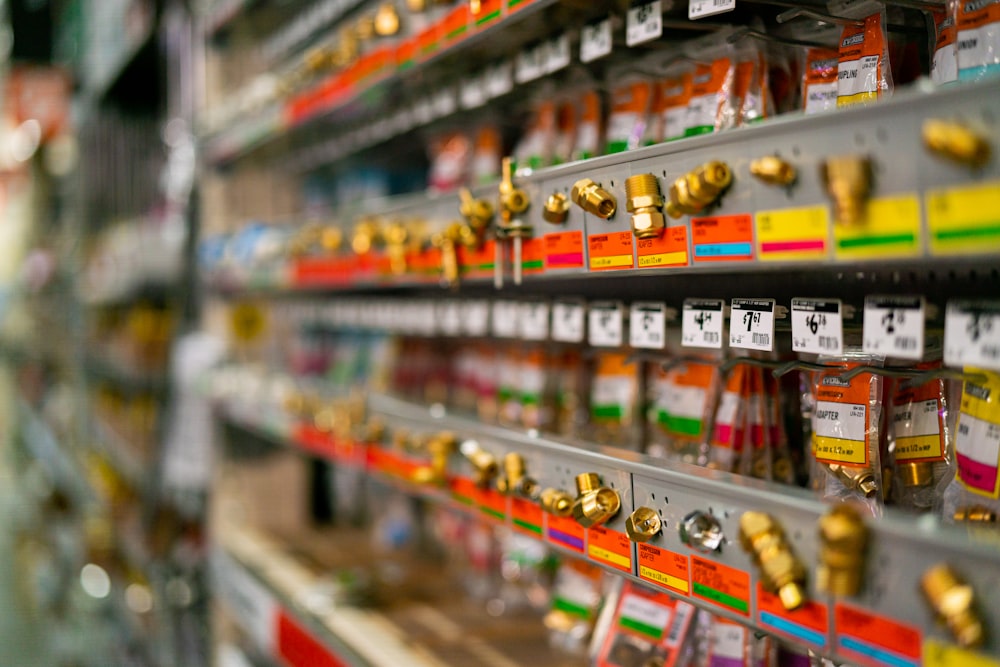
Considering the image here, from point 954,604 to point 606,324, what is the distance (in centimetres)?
59

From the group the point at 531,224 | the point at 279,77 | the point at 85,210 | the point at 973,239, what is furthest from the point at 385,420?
the point at 85,210

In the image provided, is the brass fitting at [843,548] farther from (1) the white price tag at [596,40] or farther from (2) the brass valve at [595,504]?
(1) the white price tag at [596,40]

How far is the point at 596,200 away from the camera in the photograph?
3.13ft

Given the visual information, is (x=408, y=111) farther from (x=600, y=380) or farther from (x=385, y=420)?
(x=600, y=380)

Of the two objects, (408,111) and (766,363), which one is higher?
(408,111)

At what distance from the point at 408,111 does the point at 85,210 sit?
2.89 meters

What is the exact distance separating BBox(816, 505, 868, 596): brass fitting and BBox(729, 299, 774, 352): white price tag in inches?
8.7

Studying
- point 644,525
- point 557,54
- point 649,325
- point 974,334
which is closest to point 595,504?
→ point 644,525

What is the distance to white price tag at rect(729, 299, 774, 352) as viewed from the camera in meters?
0.87

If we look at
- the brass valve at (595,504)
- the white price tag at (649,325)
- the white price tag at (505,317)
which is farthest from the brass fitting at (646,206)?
the white price tag at (505,317)

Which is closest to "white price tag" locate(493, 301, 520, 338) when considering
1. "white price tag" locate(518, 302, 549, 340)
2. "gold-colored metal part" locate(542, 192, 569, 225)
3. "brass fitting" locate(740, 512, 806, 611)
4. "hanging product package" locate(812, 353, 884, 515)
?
"white price tag" locate(518, 302, 549, 340)

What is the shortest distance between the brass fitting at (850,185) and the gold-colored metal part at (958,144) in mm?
59

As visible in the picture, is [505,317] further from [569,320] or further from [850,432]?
[850,432]

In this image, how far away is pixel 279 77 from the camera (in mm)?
2078
